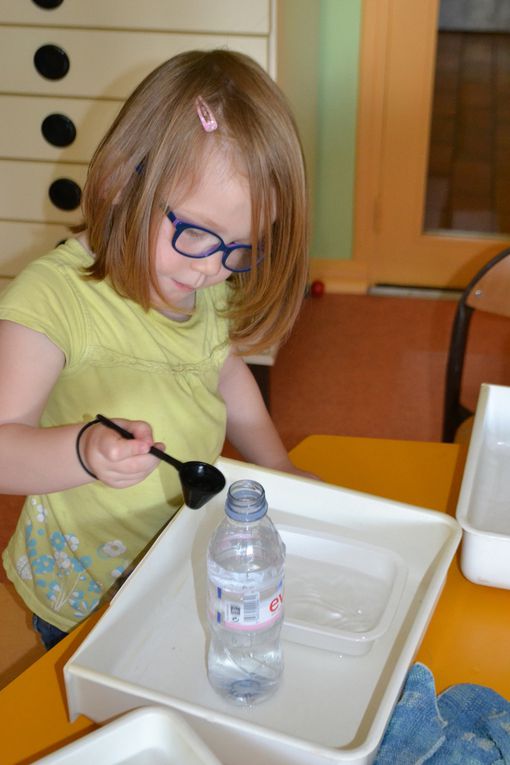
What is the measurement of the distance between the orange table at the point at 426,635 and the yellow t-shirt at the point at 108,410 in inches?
6.9

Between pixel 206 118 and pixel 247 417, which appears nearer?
pixel 206 118

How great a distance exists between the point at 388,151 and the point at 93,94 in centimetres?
130

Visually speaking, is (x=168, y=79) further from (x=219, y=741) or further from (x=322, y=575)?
(x=219, y=741)

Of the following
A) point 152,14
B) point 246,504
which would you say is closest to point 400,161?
point 152,14

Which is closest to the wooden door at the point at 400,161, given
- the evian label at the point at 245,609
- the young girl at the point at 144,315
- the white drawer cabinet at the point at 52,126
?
the white drawer cabinet at the point at 52,126

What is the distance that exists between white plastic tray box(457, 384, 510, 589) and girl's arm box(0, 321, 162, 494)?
0.34 metres

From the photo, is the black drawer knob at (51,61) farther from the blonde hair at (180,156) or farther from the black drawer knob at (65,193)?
the blonde hair at (180,156)

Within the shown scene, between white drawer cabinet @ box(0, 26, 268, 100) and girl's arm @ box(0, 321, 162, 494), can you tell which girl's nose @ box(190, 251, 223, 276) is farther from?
white drawer cabinet @ box(0, 26, 268, 100)

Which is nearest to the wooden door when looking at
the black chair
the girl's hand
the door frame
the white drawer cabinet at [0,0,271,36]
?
the door frame

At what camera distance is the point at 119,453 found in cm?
78

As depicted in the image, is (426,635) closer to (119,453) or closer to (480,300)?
(119,453)

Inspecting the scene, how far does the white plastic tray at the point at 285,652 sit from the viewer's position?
2.26ft

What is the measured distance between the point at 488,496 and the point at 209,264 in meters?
0.41

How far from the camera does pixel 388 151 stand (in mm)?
3096
